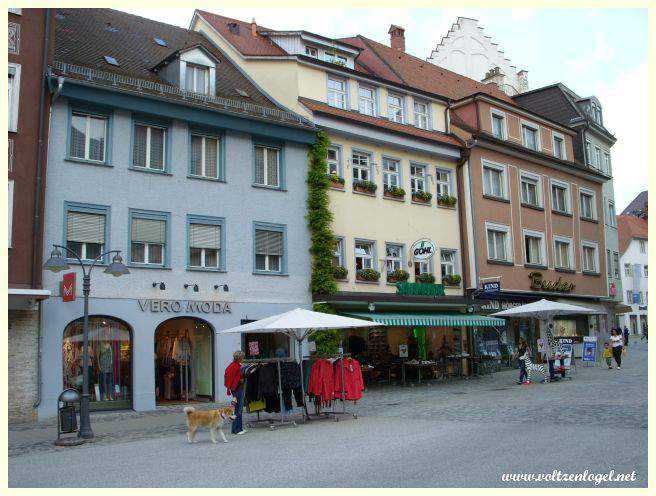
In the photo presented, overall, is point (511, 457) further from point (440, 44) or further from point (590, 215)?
point (440, 44)

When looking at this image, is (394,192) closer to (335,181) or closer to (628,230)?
(335,181)

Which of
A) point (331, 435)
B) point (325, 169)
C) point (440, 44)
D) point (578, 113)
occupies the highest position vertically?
point (440, 44)

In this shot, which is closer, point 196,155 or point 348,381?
point 348,381

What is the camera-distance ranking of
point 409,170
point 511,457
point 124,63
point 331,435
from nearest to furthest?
point 511,457 < point 331,435 < point 124,63 < point 409,170

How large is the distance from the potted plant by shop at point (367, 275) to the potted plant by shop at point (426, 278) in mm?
2276

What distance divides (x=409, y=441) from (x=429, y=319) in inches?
539

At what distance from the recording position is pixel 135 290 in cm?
1980

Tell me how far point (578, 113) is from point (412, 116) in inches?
579

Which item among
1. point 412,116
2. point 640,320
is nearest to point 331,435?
point 412,116

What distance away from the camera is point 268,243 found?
23.0 metres

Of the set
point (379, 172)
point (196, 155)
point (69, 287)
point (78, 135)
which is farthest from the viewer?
point (379, 172)

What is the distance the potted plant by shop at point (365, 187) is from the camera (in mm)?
25625

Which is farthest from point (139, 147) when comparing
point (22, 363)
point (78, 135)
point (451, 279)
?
point (451, 279)
